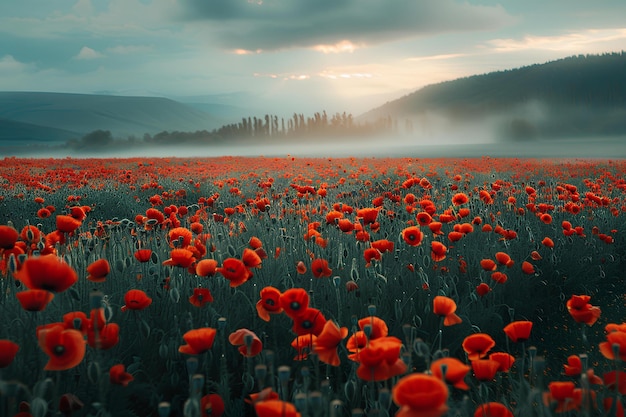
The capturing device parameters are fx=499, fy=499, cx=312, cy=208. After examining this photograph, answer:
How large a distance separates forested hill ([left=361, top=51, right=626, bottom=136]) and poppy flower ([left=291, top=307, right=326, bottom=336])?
137 m

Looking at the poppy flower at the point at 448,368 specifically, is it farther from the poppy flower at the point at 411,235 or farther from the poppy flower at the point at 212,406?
the poppy flower at the point at 411,235

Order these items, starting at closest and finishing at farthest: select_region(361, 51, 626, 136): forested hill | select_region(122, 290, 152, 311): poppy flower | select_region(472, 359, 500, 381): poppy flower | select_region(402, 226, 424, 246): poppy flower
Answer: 1. select_region(472, 359, 500, 381): poppy flower
2. select_region(122, 290, 152, 311): poppy flower
3. select_region(402, 226, 424, 246): poppy flower
4. select_region(361, 51, 626, 136): forested hill

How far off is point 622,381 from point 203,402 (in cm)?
148

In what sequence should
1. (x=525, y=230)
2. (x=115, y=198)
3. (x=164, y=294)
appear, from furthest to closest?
(x=115, y=198) → (x=525, y=230) → (x=164, y=294)

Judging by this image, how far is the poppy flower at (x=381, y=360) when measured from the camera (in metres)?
1.35

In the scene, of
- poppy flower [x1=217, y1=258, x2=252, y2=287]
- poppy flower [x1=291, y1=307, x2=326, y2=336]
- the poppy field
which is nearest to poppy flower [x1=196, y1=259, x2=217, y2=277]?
the poppy field

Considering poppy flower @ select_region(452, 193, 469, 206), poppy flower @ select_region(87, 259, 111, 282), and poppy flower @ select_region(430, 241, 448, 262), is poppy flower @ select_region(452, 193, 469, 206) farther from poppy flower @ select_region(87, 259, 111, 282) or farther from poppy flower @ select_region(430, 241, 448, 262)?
poppy flower @ select_region(87, 259, 111, 282)

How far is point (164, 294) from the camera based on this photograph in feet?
9.54

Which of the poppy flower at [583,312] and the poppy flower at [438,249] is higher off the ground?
the poppy flower at [438,249]

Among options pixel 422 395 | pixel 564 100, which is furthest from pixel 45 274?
pixel 564 100

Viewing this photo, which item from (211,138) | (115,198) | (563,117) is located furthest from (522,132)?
(115,198)

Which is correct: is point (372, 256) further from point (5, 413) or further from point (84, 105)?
point (84, 105)

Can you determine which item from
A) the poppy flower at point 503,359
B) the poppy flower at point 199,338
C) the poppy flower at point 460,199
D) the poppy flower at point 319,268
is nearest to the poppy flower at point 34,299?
the poppy flower at point 199,338

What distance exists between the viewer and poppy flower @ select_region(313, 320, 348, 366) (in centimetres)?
165
